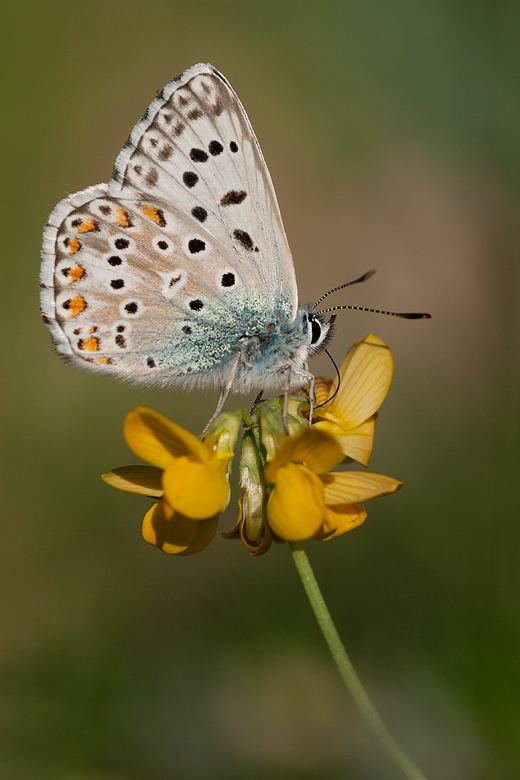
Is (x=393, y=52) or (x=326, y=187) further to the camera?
(x=326, y=187)

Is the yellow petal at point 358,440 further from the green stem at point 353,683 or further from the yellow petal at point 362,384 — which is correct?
the green stem at point 353,683

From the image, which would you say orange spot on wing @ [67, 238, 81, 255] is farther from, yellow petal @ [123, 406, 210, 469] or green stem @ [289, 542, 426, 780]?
green stem @ [289, 542, 426, 780]

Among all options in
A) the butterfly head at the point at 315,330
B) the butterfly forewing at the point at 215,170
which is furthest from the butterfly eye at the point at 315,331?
the butterfly forewing at the point at 215,170

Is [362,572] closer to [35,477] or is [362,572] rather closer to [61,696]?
[61,696]

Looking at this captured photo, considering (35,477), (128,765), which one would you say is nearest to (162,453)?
(128,765)

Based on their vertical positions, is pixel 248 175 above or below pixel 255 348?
above

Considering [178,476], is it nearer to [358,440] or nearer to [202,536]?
[202,536]

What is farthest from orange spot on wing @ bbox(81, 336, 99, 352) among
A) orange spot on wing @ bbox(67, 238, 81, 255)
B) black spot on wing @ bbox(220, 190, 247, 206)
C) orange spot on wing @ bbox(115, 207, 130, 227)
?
black spot on wing @ bbox(220, 190, 247, 206)
